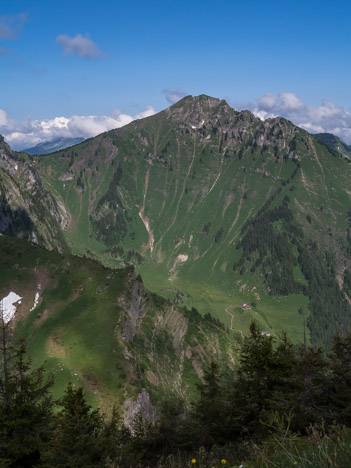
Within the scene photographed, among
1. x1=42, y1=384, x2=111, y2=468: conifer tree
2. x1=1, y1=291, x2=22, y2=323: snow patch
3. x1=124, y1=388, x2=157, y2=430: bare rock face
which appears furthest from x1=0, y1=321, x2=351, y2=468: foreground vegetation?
x1=1, y1=291, x2=22, y2=323: snow patch

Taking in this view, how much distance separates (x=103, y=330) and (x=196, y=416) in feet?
Answer: 249

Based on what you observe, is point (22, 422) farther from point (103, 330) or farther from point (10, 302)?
point (10, 302)

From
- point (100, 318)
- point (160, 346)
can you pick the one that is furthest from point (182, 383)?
point (100, 318)

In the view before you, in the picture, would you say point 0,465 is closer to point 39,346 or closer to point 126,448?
point 126,448

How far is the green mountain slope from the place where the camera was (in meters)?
86.4

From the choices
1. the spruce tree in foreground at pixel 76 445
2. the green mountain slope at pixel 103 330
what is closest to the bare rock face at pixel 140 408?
the green mountain slope at pixel 103 330

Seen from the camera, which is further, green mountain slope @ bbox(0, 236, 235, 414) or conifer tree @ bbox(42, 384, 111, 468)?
green mountain slope @ bbox(0, 236, 235, 414)

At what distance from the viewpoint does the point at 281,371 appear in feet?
114

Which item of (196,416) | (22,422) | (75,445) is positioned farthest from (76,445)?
(196,416)

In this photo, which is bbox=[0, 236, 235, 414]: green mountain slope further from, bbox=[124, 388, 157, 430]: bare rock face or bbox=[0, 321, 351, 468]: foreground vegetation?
bbox=[0, 321, 351, 468]: foreground vegetation

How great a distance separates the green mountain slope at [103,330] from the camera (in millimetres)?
86375

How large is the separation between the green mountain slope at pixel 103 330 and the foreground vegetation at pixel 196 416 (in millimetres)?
48928

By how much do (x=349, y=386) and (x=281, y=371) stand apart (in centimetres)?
668

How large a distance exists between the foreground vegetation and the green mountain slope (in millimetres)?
48928
